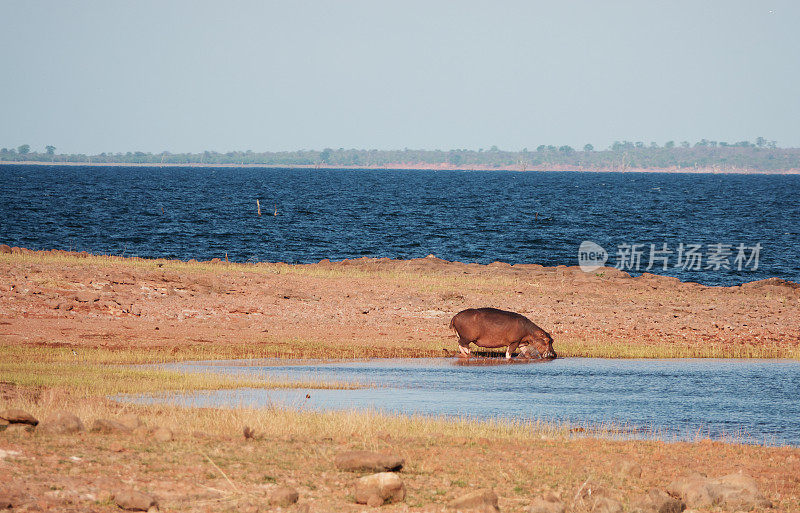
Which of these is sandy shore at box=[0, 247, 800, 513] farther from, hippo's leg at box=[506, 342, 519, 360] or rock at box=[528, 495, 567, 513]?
hippo's leg at box=[506, 342, 519, 360]

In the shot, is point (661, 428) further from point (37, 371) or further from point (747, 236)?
point (747, 236)

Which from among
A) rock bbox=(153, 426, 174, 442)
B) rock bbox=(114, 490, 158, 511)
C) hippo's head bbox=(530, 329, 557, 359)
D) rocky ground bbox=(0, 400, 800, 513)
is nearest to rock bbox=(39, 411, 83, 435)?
rocky ground bbox=(0, 400, 800, 513)

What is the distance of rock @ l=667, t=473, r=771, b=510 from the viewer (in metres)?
11.1

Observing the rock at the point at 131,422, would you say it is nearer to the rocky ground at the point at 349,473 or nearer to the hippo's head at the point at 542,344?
the rocky ground at the point at 349,473

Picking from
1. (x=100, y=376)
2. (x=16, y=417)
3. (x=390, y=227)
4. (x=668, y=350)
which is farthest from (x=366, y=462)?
(x=390, y=227)

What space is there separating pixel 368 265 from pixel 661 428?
3012cm

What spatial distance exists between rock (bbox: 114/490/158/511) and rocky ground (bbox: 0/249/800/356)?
15837 millimetres

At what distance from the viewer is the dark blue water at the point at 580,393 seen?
17.9m

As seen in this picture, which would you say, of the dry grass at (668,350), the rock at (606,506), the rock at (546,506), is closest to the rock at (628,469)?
the rock at (606,506)

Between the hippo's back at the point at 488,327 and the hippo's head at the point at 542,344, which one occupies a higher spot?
→ the hippo's back at the point at 488,327

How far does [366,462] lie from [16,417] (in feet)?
15.9

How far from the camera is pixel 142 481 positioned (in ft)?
35.1

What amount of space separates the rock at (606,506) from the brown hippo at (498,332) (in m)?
15.4

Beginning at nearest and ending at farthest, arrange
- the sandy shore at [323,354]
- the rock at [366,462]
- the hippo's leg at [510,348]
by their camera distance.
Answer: the sandy shore at [323,354] → the rock at [366,462] → the hippo's leg at [510,348]
